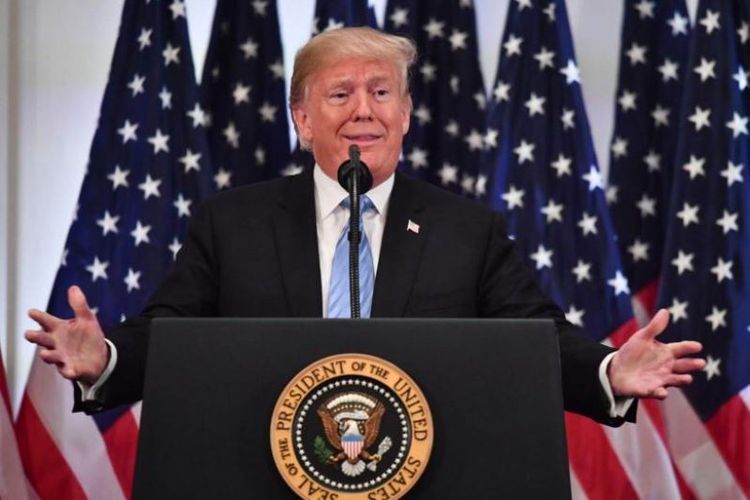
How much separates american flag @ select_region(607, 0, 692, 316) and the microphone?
251 cm

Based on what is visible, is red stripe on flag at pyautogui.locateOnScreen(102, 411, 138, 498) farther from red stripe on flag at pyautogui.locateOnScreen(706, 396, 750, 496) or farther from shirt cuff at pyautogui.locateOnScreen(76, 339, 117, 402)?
shirt cuff at pyautogui.locateOnScreen(76, 339, 117, 402)

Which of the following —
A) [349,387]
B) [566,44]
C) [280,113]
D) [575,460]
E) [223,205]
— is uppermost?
[566,44]

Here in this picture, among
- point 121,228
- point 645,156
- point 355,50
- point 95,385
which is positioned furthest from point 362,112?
point 645,156

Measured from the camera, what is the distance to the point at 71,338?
2039mm

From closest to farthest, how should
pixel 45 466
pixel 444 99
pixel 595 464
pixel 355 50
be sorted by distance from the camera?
pixel 355 50, pixel 595 464, pixel 45 466, pixel 444 99

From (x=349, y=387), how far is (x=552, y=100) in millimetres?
3052

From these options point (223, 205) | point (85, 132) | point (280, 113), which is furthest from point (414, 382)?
point (85, 132)

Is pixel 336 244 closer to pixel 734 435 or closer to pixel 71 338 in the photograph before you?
pixel 71 338

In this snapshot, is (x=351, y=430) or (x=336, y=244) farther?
(x=336, y=244)

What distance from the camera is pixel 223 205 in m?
2.74

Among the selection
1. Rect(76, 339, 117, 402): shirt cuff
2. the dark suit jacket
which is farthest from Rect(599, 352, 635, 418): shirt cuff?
Rect(76, 339, 117, 402): shirt cuff

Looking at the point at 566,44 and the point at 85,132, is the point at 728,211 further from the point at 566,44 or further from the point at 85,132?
the point at 85,132

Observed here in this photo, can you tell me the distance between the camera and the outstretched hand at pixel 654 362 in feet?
6.62

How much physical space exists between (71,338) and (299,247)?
0.69 metres
